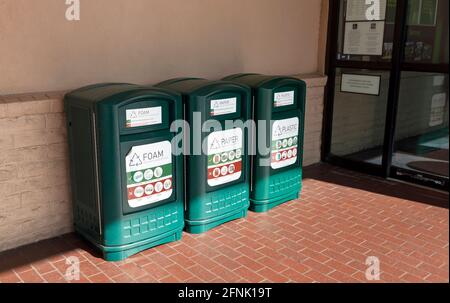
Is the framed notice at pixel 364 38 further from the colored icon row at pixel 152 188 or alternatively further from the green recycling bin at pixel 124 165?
the colored icon row at pixel 152 188

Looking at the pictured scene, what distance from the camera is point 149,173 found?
3846mm

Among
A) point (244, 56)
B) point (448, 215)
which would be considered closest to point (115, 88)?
point (244, 56)

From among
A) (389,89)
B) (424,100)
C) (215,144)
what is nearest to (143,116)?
(215,144)

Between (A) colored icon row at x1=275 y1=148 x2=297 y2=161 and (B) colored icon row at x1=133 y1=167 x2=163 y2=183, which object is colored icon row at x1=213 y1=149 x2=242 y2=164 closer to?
(A) colored icon row at x1=275 y1=148 x2=297 y2=161

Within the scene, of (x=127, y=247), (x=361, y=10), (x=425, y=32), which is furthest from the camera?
(x=361, y=10)

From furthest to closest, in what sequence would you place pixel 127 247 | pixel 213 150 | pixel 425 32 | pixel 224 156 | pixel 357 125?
pixel 357 125 < pixel 425 32 < pixel 224 156 < pixel 213 150 < pixel 127 247

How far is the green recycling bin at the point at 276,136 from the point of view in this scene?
4648 millimetres

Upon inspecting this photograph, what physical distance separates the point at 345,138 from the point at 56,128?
4.27 metres

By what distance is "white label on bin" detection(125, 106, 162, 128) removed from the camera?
11.9ft

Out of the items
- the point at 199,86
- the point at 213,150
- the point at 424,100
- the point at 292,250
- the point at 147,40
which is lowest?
the point at 292,250

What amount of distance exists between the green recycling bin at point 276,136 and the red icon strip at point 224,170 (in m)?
0.30

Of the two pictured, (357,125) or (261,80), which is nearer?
(261,80)

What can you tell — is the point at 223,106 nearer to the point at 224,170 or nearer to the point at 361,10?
the point at 224,170

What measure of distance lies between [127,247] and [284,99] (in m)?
2.20
